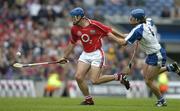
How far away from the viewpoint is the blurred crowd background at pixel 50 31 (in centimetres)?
3381

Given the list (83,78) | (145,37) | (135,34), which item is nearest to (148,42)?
(145,37)

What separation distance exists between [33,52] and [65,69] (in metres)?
1.70

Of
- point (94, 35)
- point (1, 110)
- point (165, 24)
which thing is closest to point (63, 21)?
point (165, 24)

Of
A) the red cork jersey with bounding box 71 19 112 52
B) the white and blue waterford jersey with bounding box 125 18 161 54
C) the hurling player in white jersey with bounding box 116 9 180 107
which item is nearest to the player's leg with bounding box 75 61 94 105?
the red cork jersey with bounding box 71 19 112 52

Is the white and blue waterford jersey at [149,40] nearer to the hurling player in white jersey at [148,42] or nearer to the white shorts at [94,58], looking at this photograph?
the hurling player in white jersey at [148,42]

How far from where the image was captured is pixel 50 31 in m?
36.8

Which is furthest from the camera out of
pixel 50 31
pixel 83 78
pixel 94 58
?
pixel 50 31

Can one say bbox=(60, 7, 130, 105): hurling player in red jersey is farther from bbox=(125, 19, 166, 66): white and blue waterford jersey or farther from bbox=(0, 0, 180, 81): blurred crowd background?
bbox=(0, 0, 180, 81): blurred crowd background

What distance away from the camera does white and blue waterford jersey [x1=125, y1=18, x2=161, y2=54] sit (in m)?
20.0

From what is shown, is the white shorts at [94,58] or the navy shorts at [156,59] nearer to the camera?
the navy shorts at [156,59]

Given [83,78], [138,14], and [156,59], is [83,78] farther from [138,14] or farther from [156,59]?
[138,14]

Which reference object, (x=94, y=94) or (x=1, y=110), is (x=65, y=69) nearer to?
(x=94, y=94)

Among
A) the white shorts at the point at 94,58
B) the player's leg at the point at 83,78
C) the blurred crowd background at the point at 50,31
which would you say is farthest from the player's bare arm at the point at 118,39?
the blurred crowd background at the point at 50,31

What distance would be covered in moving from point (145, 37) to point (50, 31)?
17.0m
